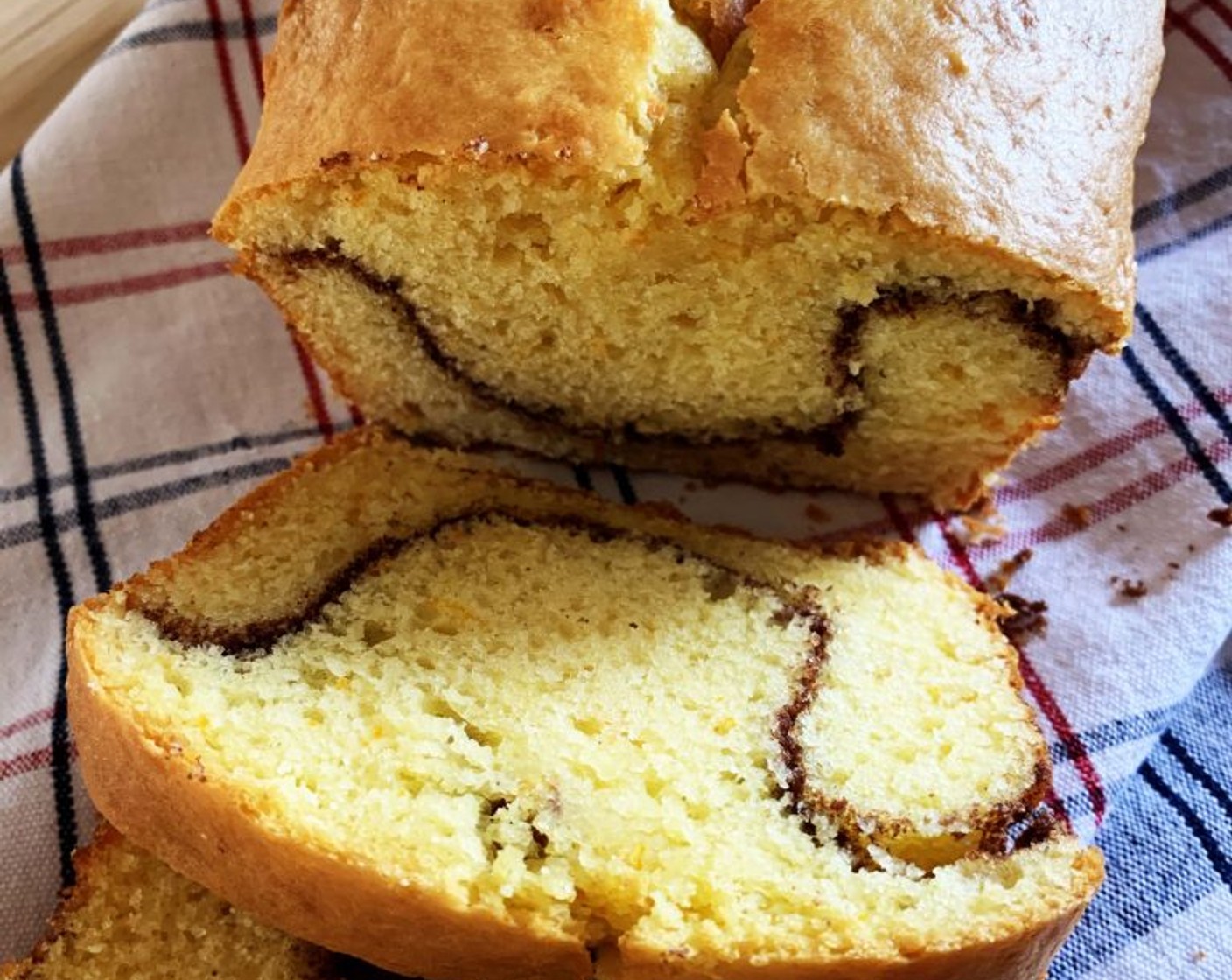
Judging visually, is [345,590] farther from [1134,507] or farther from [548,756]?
[1134,507]

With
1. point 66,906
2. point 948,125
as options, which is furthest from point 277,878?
point 948,125

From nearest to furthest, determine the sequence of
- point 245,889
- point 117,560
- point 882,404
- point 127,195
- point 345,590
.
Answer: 1. point 245,889
2. point 345,590
3. point 882,404
4. point 117,560
5. point 127,195

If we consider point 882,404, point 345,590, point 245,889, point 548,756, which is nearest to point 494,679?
point 548,756

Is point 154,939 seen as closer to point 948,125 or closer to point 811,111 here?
point 811,111

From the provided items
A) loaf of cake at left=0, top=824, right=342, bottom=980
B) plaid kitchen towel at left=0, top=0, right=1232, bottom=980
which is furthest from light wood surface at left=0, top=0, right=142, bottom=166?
loaf of cake at left=0, top=824, right=342, bottom=980

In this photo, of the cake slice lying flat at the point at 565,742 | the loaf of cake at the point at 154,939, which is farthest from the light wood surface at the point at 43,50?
the loaf of cake at the point at 154,939

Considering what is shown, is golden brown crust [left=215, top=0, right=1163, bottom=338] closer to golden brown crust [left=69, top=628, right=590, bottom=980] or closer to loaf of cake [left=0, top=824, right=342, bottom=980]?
golden brown crust [left=69, top=628, right=590, bottom=980]

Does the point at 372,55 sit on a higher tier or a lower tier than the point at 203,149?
higher
